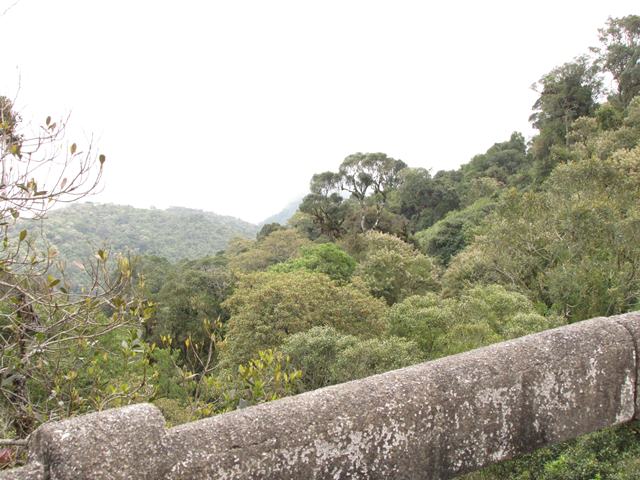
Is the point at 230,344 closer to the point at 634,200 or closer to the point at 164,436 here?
the point at 634,200

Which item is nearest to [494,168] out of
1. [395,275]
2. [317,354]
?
[395,275]

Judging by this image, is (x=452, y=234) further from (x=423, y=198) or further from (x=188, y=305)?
(x=188, y=305)

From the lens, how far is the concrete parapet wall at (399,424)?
287cm

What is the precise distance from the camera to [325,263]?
34.5 meters

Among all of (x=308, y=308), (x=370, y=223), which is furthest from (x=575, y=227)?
(x=370, y=223)

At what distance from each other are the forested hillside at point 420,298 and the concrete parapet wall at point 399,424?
1.13m

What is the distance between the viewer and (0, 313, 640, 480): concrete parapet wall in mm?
2869

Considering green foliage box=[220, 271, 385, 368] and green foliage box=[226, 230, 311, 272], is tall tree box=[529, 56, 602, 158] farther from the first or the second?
green foliage box=[220, 271, 385, 368]

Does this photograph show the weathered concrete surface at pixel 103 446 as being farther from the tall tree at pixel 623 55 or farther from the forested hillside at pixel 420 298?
the tall tree at pixel 623 55

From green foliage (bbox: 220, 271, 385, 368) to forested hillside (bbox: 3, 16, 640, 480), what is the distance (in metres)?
0.07

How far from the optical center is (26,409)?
4219 millimetres

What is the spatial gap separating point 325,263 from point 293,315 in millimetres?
11288

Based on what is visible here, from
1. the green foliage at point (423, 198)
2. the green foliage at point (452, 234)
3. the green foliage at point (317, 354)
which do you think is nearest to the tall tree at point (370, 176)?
the green foliage at point (423, 198)

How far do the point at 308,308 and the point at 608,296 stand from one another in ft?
40.3
